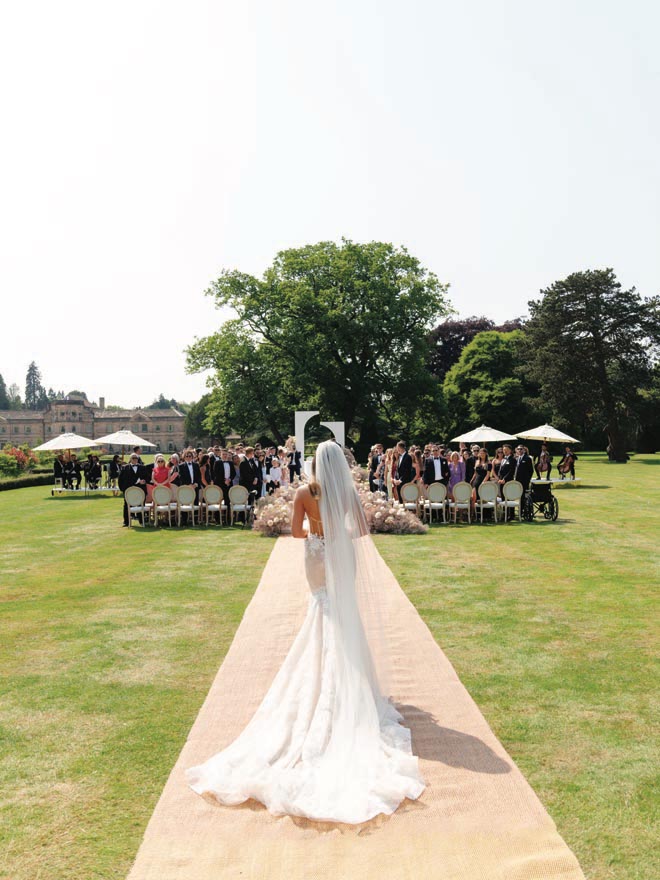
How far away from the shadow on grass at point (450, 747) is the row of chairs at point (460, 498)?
12.9 metres

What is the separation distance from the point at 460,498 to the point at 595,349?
36.9 meters

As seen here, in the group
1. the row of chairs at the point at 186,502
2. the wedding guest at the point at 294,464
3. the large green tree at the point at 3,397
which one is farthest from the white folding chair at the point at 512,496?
the large green tree at the point at 3,397

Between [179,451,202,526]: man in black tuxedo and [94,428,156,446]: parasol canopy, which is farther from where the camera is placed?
[94,428,156,446]: parasol canopy

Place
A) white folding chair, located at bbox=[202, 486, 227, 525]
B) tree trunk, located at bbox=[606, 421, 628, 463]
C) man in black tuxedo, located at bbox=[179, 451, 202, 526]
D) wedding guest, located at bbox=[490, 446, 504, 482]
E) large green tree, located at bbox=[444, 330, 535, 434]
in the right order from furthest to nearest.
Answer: large green tree, located at bbox=[444, 330, 535, 434] → tree trunk, located at bbox=[606, 421, 628, 463] → wedding guest, located at bbox=[490, 446, 504, 482] → man in black tuxedo, located at bbox=[179, 451, 202, 526] → white folding chair, located at bbox=[202, 486, 227, 525]

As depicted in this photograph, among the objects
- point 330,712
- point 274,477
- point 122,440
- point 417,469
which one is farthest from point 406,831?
point 122,440

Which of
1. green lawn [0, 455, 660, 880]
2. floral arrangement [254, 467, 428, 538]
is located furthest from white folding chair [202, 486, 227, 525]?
green lawn [0, 455, 660, 880]

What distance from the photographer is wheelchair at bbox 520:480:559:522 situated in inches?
749

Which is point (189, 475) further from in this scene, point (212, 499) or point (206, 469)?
point (212, 499)

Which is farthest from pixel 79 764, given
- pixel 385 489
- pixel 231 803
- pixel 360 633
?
pixel 385 489

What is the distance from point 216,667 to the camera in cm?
747

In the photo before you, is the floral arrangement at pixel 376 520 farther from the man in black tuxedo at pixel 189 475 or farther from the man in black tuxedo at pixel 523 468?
the man in black tuxedo at pixel 523 468

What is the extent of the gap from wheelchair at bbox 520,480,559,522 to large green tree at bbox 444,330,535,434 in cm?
3686

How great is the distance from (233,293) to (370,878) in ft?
163

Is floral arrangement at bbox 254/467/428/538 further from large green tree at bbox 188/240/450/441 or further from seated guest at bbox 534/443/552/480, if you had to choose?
large green tree at bbox 188/240/450/441
